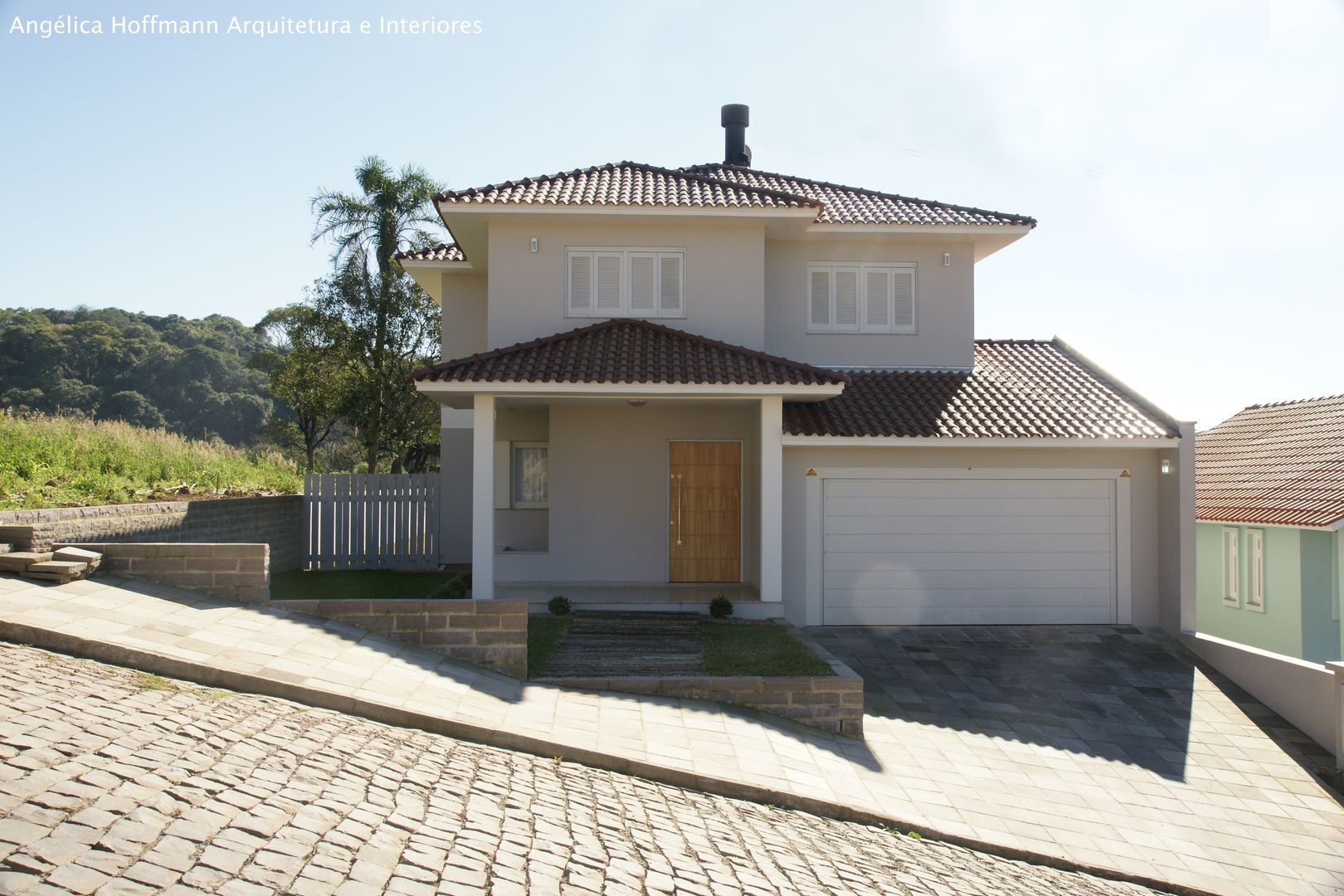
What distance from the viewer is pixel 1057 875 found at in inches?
284

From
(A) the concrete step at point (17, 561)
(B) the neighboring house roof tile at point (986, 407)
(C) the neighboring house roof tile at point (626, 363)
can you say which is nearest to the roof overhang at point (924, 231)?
(B) the neighboring house roof tile at point (986, 407)

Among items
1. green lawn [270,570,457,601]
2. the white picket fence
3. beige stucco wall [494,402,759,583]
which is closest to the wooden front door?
beige stucco wall [494,402,759,583]

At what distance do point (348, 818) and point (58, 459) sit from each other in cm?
1109

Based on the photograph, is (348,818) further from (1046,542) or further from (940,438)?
(1046,542)

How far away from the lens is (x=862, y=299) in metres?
16.8

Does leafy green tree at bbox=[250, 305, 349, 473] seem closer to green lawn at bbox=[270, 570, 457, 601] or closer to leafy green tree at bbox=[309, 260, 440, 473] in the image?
leafy green tree at bbox=[309, 260, 440, 473]

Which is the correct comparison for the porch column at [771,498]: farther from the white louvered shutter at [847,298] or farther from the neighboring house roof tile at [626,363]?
the white louvered shutter at [847,298]

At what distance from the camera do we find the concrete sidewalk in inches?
293

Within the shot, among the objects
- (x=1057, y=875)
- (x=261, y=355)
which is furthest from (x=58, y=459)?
(x=261, y=355)

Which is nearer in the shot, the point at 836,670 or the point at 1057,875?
the point at 1057,875

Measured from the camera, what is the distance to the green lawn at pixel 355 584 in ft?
49.7

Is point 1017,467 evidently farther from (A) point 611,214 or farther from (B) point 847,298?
(A) point 611,214

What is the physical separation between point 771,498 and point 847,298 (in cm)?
491

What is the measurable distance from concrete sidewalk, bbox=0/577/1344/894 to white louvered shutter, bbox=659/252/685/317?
24.3 ft
